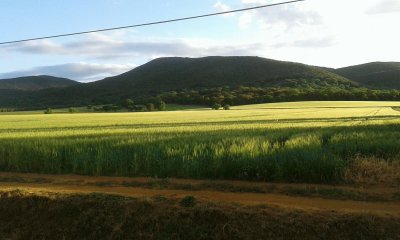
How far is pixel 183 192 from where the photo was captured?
1166cm

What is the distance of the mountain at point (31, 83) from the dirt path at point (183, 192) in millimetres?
164656

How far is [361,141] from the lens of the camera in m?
16.5

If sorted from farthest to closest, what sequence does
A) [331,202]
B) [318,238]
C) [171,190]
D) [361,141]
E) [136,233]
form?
[361,141]
[171,190]
[331,202]
[136,233]
[318,238]

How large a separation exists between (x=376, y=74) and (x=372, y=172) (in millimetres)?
156242

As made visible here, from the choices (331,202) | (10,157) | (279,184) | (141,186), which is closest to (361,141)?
(279,184)

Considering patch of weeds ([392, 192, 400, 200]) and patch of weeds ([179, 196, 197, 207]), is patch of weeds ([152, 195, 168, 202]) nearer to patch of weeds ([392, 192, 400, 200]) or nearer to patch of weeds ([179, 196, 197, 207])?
patch of weeds ([179, 196, 197, 207])

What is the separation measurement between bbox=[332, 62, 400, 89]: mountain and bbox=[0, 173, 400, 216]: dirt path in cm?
13839

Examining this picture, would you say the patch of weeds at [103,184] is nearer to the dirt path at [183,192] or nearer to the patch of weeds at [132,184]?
the dirt path at [183,192]

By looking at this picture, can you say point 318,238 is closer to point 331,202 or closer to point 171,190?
point 331,202

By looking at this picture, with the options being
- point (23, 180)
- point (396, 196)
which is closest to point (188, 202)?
point (396, 196)

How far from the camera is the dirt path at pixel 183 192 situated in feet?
31.7

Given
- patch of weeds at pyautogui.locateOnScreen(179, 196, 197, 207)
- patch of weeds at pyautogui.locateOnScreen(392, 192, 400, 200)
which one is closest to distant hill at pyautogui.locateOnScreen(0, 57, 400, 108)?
patch of weeds at pyautogui.locateOnScreen(392, 192, 400, 200)

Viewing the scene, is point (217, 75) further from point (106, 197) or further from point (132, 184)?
point (106, 197)

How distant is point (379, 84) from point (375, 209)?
479 ft
